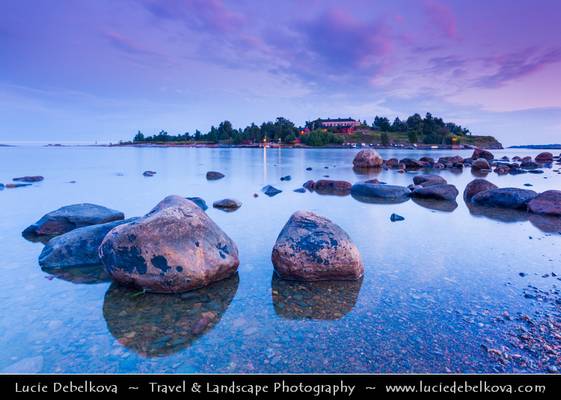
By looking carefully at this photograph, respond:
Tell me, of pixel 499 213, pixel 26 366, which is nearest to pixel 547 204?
pixel 499 213

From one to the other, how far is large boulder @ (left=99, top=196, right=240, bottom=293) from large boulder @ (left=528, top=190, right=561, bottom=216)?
12350 millimetres

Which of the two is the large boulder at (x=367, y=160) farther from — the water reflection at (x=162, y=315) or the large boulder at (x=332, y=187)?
the water reflection at (x=162, y=315)

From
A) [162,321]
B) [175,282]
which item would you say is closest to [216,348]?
[162,321]

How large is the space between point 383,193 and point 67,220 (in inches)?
526

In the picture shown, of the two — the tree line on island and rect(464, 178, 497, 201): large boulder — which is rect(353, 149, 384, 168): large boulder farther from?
the tree line on island

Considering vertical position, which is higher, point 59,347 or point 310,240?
point 310,240

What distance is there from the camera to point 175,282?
5.73 meters

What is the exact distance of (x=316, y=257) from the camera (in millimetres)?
6297

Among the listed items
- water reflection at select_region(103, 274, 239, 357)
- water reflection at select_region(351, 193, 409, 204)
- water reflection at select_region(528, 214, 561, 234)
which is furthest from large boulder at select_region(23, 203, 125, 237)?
water reflection at select_region(528, 214, 561, 234)

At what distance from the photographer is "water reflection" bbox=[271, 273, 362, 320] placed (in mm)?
5172

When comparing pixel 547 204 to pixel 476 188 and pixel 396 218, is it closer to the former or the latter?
pixel 476 188

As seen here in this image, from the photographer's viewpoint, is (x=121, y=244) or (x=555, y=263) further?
(x=555, y=263)
